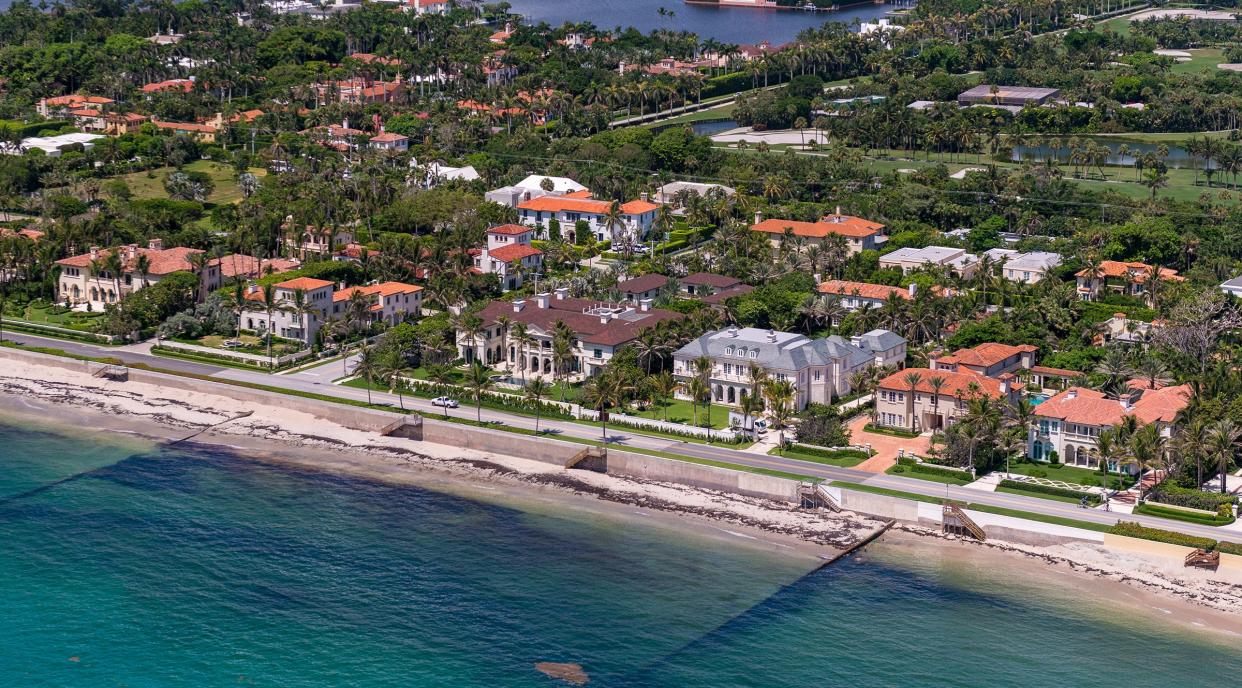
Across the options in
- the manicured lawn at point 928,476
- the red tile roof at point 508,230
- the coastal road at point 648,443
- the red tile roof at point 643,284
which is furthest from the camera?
the red tile roof at point 508,230

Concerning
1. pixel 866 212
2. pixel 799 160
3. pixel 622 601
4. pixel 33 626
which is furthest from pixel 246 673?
pixel 799 160

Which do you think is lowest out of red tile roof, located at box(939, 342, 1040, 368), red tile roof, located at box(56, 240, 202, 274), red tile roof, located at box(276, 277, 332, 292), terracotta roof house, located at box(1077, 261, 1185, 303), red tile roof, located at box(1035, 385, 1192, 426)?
red tile roof, located at box(1035, 385, 1192, 426)

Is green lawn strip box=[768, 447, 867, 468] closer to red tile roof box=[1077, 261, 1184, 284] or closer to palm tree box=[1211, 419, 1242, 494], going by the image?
palm tree box=[1211, 419, 1242, 494]

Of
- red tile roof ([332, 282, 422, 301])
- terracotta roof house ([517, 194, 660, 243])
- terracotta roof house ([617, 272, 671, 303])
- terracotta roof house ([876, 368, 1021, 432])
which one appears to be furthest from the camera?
terracotta roof house ([517, 194, 660, 243])

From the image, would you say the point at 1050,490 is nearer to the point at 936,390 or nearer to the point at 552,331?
the point at 936,390

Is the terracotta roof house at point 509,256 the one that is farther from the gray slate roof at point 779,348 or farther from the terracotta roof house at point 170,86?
the terracotta roof house at point 170,86

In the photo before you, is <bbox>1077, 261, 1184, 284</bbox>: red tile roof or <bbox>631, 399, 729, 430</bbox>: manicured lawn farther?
<bbox>1077, 261, 1184, 284</bbox>: red tile roof

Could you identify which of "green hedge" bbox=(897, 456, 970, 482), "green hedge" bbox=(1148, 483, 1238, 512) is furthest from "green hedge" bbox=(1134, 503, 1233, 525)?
"green hedge" bbox=(897, 456, 970, 482)

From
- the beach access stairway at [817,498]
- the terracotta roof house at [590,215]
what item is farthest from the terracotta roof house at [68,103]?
the beach access stairway at [817,498]
